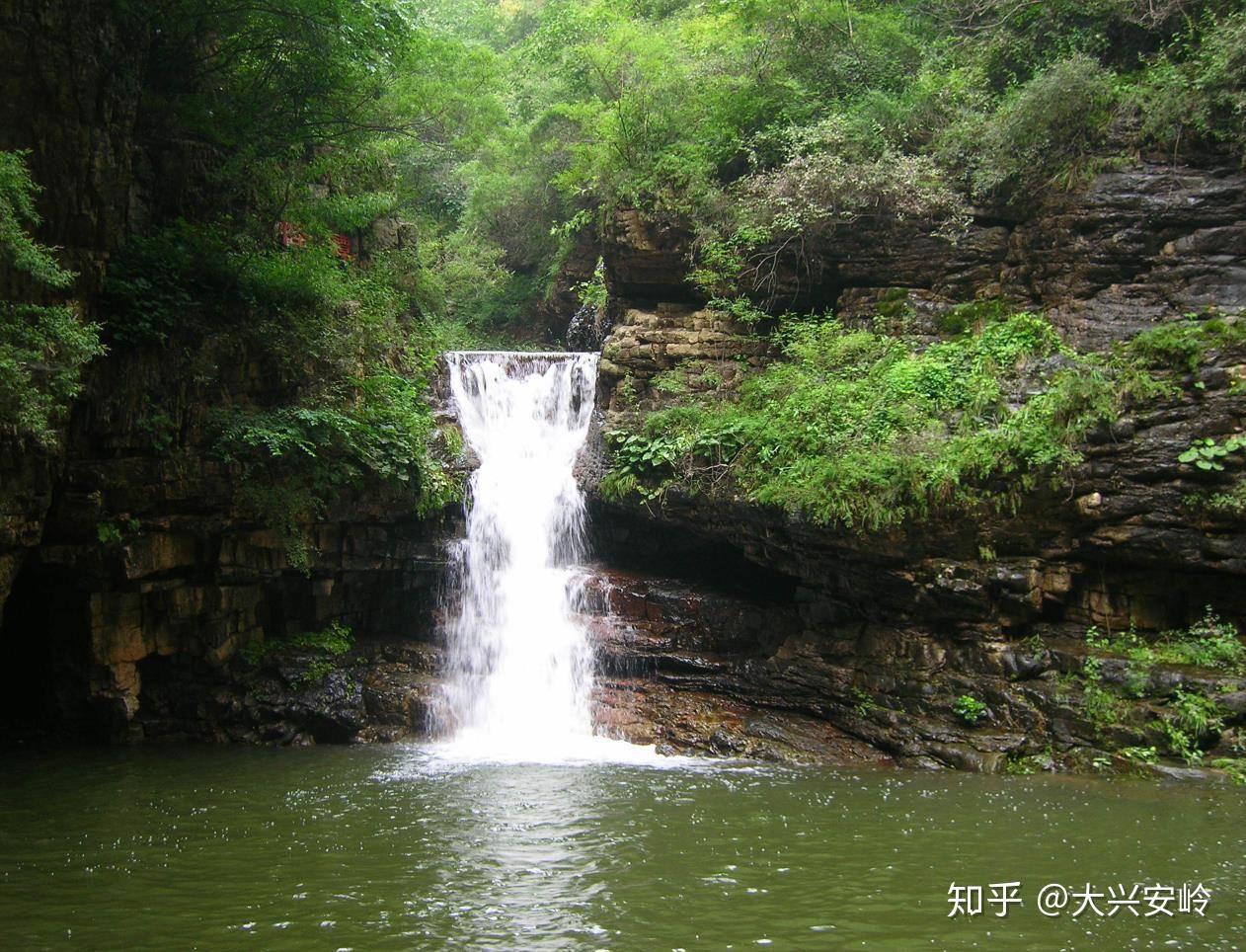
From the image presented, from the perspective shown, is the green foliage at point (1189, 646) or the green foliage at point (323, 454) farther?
the green foliage at point (323, 454)

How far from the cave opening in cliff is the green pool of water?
1921 millimetres

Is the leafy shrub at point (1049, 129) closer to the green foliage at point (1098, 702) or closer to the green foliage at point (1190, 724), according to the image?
the green foliage at point (1098, 702)

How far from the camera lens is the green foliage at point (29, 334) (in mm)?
8453

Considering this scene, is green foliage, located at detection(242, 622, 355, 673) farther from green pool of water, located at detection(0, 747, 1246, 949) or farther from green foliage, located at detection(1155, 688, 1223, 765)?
green foliage, located at detection(1155, 688, 1223, 765)

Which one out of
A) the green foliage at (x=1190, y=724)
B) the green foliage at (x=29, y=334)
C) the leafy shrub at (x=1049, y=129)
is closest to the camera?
the green foliage at (x=29, y=334)

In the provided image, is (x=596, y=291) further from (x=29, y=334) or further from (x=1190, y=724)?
(x=1190, y=724)

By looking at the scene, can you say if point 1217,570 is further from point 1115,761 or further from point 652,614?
point 652,614

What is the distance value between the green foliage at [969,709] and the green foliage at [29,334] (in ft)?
35.8

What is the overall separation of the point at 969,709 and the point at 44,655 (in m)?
12.7

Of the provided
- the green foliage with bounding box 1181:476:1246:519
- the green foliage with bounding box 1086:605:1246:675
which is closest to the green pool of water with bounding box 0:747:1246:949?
the green foliage with bounding box 1086:605:1246:675

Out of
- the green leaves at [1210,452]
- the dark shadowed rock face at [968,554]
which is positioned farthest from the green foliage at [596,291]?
the green leaves at [1210,452]

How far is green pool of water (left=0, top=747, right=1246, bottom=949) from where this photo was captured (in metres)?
6.09

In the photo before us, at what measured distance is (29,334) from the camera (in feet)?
29.1

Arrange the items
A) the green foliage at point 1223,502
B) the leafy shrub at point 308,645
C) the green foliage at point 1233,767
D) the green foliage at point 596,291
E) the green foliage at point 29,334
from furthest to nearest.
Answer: the green foliage at point 596,291 → the leafy shrub at point 308,645 → the green foliage at point 1223,502 → the green foliage at point 1233,767 → the green foliage at point 29,334
